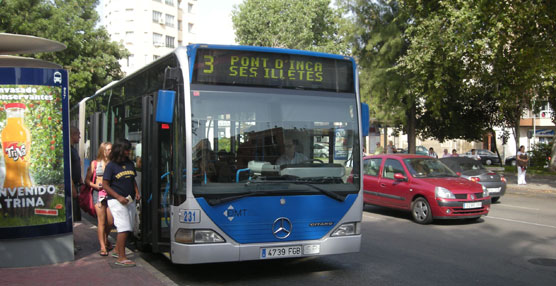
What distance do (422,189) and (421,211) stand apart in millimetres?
484

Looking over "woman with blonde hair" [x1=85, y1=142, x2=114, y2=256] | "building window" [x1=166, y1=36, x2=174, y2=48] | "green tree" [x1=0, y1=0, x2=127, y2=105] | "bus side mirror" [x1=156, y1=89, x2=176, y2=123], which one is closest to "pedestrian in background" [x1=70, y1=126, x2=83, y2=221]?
"woman with blonde hair" [x1=85, y1=142, x2=114, y2=256]

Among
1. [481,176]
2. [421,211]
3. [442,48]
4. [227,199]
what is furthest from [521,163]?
[227,199]

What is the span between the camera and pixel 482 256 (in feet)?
27.1

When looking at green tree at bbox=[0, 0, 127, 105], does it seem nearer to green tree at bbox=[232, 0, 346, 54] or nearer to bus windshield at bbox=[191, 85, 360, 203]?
green tree at bbox=[232, 0, 346, 54]

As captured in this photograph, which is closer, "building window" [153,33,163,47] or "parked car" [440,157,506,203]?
"parked car" [440,157,506,203]

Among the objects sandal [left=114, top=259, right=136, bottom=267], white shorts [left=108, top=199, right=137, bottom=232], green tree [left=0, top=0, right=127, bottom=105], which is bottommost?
sandal [left=114, top=259, right=136, bottom=267]

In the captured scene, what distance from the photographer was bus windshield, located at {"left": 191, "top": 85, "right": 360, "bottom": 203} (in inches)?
242

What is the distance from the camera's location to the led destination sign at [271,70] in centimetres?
633

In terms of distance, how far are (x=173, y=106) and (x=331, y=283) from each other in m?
2.84

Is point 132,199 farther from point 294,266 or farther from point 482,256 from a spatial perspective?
point 482,256

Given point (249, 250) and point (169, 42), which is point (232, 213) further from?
point (169, 42)

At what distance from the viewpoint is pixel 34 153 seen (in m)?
7.00

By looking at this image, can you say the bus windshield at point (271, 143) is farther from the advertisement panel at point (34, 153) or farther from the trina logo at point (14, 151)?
the trina logo at point (14, 151)

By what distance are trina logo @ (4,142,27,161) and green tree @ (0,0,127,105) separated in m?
21.8
